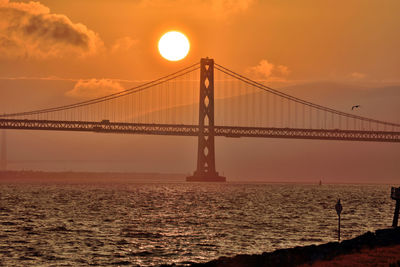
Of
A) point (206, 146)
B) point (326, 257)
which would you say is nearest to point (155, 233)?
point (326, 257)

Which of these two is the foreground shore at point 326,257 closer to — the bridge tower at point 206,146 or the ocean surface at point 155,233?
the ocean surface at point 155,233

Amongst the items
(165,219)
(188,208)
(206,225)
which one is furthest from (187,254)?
(188,208)

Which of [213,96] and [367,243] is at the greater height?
[213,96]

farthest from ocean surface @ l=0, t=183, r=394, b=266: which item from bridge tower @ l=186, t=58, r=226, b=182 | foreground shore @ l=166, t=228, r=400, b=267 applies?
bridge tower @ l=186, t=58, r=226, b=182

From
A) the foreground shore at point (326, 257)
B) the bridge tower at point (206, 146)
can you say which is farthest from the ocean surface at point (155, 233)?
the bridge tower at point (206, 146)

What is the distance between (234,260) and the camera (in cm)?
2481

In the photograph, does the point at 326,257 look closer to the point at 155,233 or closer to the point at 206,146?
the point at 155,233

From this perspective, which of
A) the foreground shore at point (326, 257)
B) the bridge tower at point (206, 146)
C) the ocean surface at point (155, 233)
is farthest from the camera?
the bridge tower at point (206, 146)

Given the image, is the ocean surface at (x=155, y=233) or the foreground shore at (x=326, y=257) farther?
the ocean surface at (x=155, y=233)

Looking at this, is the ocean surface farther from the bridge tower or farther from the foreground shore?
the bridge tower

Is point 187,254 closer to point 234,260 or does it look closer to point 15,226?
point 234,260

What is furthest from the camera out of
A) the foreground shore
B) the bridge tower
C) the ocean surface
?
the bridge tower

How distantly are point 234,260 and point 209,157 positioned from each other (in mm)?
111814

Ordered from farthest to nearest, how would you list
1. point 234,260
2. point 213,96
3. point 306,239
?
1. point 213,96
2. point 306,239
3. point 234,260
